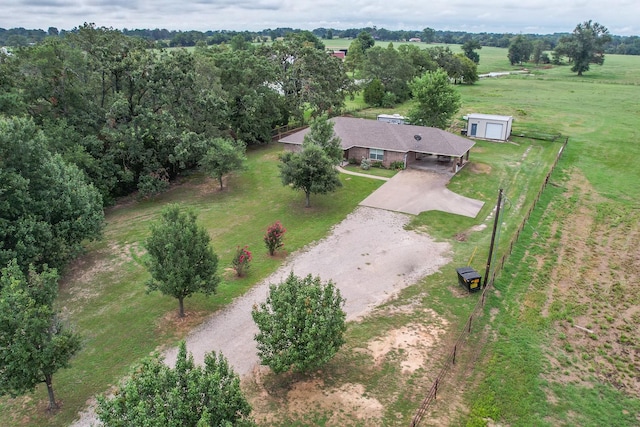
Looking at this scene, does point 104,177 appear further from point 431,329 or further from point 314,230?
point 431,329

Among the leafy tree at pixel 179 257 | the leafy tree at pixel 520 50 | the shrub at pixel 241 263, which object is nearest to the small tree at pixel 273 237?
the shrub at pixel 241 263

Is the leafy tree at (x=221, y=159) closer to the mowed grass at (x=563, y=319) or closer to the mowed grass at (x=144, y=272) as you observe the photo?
the mowed grass at (x=144, y=272)

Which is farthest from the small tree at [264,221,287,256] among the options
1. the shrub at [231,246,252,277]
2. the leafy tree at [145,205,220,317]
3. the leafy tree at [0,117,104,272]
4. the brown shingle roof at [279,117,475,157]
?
the brown shingle roof at [279,117,475,157]

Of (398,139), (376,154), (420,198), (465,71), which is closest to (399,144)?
(398,139)

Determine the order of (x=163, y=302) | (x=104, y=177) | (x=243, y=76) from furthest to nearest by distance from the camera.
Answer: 1. (x=243, y=76)
2. (x=104, y=177)
3. (x=163, y=302)

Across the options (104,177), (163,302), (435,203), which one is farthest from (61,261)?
(435,203)
